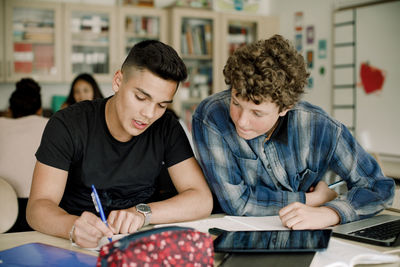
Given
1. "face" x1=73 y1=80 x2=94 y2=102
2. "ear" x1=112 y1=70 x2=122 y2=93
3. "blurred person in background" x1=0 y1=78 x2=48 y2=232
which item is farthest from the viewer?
"face" x1=73 y1=80 x2=94 y2=102

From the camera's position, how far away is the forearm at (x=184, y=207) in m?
1.28

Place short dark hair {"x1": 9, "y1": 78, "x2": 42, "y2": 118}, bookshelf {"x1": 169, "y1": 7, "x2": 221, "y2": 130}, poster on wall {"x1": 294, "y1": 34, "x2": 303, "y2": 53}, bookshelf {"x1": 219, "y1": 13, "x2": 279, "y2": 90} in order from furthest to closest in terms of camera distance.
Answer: bookshelf {"x1": 219, "y1": 13, "x2": 279, "y2": 90}, bookshelf {"x1": 169, "y1": 7, "x2": 221, "y2": 130}, poster on wall {"x1": 294, "y1": 34, "x2": 303, "y2": 53}, short dark hair {"x1": 9, "y1": 78, "x2": 42, "y2": 118}

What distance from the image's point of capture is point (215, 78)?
199 inches

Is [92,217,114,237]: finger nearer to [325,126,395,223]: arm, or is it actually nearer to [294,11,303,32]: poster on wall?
[325,126,395,223]: arm

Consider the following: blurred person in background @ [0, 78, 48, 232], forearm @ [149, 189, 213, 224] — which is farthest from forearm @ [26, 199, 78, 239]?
blurred person in background @ [0, 78, 48, 232]

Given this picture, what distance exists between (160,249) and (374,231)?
64cm

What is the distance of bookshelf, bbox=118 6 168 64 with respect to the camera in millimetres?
4645

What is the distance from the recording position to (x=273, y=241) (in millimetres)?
950

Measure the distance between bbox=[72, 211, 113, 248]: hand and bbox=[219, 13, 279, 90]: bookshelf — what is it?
13.7 ft

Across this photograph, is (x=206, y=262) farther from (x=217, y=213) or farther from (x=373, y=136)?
(x=373, y=136)

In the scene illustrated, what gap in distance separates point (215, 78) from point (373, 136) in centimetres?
193

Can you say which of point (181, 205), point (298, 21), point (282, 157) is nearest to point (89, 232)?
point (181, 205)

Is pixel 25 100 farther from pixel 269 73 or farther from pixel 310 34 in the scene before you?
pixel 310 34

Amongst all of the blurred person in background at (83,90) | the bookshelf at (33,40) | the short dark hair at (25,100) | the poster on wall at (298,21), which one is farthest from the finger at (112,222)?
the poster on wall at (298,21)
